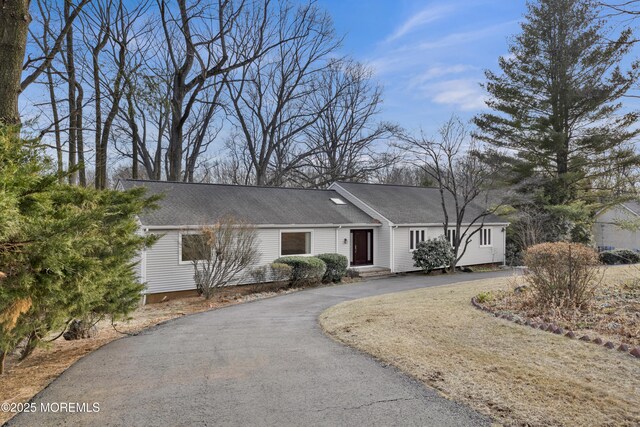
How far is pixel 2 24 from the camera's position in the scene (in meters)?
6.00

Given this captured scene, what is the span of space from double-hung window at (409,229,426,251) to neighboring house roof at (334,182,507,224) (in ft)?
1.78

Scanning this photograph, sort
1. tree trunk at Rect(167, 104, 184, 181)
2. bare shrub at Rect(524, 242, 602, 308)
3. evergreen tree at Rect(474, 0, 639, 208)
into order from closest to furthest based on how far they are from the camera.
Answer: bare shrub at Rect(524, 242, 602, 308), evergreen tree at Rect(474, 0, 639, 208), tree trunk at Rect(167, 104, 184, 181)

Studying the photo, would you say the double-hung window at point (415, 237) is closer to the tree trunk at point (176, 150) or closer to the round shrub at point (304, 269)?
the round shrub at point (304, 269)

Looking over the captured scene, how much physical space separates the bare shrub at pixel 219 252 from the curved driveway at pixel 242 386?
5.42m

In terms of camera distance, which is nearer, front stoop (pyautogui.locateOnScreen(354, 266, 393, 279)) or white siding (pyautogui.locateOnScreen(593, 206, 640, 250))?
front stoop (pyautogui.locateOnScreen(354, 266, 393, 279))

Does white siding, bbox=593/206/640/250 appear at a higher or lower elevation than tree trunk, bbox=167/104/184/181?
lower

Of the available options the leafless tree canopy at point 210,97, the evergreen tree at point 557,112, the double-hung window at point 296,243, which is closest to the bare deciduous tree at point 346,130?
the leafless tree canopy at point 210,97

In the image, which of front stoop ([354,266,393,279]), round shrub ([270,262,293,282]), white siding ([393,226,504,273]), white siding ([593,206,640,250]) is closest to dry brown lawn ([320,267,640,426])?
round shrub ([270,262,293,282])

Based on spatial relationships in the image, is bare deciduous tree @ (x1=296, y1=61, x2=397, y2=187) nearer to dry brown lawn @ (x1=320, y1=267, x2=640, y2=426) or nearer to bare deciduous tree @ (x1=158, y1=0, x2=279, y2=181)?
bare deciduous tree @ (x1=158, y1=0, x2=279, y2=181)

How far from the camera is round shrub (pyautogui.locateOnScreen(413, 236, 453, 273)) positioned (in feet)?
60.1

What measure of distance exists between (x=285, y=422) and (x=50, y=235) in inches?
102

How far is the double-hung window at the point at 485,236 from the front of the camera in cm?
2183

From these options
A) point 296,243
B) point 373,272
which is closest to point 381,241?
point 373,272

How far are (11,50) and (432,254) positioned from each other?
16.5 metres
